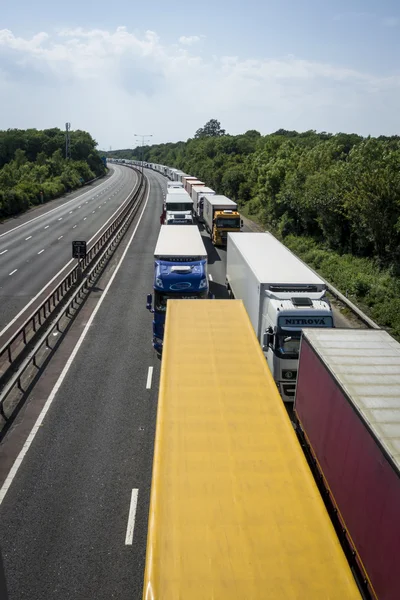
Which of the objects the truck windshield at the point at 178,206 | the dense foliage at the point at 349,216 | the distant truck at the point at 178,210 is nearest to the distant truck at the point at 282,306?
the dense foliage at the point at 349,216

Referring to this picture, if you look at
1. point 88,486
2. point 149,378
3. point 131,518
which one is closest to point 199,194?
point 149,378

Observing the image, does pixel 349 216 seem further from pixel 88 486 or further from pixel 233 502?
pixel 233 502

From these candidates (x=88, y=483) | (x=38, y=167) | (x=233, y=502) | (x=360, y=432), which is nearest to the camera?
(x=233, y=502)

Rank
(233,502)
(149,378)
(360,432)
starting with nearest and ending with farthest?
(233,502) < (360,432) < (149,378)

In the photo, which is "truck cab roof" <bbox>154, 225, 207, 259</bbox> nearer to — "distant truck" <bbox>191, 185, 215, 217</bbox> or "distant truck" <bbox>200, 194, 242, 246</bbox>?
"distant truck" <bbox>200, 194, 242, 246</bbox>

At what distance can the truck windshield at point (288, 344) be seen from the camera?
14.3m

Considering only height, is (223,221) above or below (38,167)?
below

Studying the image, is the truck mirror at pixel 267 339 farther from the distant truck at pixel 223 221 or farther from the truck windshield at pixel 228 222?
the truck windshield at pixel 228 222

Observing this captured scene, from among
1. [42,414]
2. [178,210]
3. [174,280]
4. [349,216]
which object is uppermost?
[349,216]

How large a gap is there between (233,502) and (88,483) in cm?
579

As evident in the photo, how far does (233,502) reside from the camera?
287 inches

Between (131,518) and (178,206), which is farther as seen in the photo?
(178,206)

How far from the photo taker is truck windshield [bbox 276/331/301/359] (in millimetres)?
14289

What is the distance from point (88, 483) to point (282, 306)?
7600 millimetres
